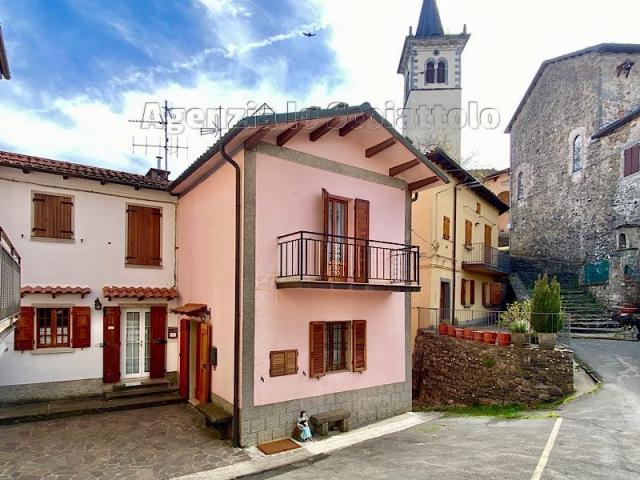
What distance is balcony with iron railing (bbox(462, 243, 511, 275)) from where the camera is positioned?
65.8 feet

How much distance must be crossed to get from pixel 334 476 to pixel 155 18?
13.7 m

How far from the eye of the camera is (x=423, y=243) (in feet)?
57.0

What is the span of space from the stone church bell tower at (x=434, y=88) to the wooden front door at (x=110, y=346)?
30.5 metres

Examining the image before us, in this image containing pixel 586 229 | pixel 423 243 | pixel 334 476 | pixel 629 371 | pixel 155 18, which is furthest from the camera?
pixel 586 229

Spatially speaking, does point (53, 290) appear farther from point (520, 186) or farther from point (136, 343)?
point (520, 186)

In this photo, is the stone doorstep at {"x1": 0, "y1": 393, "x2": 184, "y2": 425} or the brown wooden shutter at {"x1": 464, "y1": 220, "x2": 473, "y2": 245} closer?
the stone doorstep at {"x1": 0, "y1": 393, "x2": 184, "y2": 425}

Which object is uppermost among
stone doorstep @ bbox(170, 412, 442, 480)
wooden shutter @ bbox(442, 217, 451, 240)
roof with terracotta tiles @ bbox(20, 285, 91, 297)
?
wooden shutter @ bbox(442, 217, 451, 240)

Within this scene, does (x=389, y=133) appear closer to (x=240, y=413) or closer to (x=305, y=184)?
(x=305, y=184)

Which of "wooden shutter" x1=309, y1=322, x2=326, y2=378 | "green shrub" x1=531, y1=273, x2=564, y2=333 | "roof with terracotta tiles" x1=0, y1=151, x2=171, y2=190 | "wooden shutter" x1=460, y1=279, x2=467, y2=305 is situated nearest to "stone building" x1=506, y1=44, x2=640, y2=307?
"wooden shutter" x1=460, y1=279, x2=467, y2=305

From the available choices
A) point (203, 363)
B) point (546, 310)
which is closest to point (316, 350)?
point (203, 363)

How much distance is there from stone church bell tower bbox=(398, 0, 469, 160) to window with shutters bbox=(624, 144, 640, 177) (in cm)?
1651

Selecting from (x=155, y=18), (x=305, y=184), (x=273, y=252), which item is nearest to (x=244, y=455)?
(x=273, y=252)

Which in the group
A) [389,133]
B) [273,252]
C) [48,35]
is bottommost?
[273,252]

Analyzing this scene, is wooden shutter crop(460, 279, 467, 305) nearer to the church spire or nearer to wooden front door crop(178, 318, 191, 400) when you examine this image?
wooden front door crop(178, 318, 191, 400)
